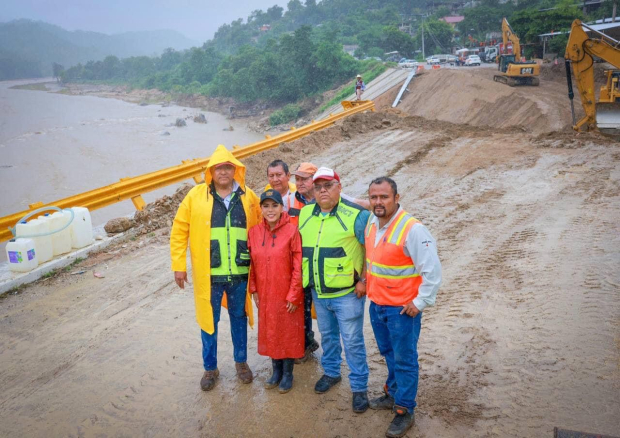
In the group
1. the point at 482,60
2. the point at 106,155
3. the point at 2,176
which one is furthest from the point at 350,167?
the point at 482,60

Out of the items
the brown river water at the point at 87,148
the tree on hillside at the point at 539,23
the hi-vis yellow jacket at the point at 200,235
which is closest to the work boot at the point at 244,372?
the hi-vis yellow jacket at the point at 200,235

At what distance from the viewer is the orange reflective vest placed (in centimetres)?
324

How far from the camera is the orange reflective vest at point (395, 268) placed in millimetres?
3242

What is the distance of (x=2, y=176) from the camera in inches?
758

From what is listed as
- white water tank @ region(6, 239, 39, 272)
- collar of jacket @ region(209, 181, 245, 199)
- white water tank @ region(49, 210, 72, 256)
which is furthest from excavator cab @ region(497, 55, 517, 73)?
collar of jacket @ region(209, 181, 245, 199)

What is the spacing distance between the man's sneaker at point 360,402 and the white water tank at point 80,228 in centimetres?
516

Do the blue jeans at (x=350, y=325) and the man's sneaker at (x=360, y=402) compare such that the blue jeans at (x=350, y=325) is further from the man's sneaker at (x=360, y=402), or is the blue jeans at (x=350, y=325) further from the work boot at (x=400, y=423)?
the work boot at (x=400, y=423)

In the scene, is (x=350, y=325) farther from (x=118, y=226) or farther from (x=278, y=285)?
(x=118, y=226)

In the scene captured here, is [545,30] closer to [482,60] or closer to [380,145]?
[482,60]

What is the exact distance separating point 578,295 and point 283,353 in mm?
3095

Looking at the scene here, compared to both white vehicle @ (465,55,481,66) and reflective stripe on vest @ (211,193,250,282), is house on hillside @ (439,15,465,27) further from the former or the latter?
reflective stripe on vest @ (211,193,250,282)

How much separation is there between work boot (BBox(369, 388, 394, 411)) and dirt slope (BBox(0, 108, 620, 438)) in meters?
0.05

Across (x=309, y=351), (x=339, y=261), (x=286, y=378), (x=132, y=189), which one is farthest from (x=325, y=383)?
(x=132, y=189)

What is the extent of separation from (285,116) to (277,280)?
121ft
